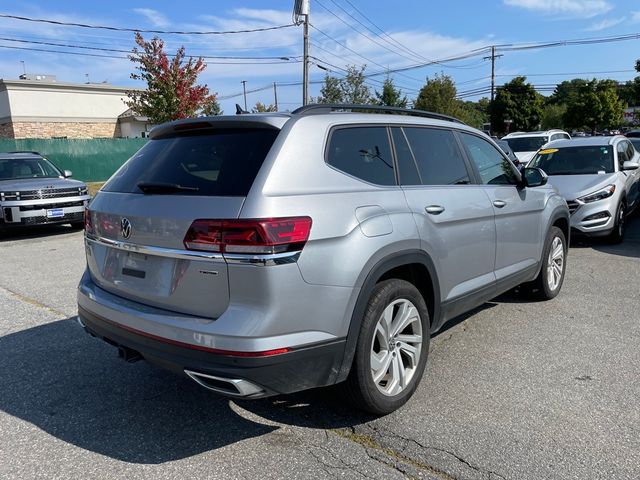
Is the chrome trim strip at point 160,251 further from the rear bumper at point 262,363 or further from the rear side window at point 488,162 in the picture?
the rear side window at point 488,162

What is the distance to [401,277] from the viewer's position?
11.1ft

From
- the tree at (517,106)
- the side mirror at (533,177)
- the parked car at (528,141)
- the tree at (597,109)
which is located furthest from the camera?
the tree at (597,109)

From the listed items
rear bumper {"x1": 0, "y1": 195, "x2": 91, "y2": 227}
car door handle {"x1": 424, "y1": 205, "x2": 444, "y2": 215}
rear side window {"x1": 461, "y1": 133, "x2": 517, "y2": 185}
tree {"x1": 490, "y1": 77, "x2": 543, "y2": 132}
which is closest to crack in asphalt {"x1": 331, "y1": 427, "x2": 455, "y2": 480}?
car door handle {"x1": 424, "y1": 205, "x2": 444, "y2": 215}

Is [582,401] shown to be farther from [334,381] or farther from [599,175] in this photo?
[599,175]

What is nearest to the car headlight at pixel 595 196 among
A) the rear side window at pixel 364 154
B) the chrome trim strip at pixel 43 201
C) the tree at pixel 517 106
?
the rear side window at pixel 364 154

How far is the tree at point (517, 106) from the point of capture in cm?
4928

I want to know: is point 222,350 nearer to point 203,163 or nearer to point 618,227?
point 203,163

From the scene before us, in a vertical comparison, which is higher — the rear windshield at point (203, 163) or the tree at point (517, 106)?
the tree at point (517, 106)

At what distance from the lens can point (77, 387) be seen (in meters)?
3.71

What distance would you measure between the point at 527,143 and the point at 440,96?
24.2 meters

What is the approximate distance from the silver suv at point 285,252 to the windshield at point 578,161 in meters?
6.28

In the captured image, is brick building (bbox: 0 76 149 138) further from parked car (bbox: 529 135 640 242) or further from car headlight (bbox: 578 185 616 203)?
car headlight (bbox: 578 185 616 203)

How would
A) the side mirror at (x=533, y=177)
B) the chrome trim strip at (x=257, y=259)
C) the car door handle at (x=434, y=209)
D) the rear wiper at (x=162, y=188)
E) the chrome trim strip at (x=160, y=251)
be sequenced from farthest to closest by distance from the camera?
the side mirror at (x=533, y=177)
the car door handle at (x=434, y=209)
the rear wiper at (x=162, y=188)
the chrome trim strip at (x=160, y=251)
the chrome trim strip at (x=257, y=259)

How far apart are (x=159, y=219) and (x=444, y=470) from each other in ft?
6.43
